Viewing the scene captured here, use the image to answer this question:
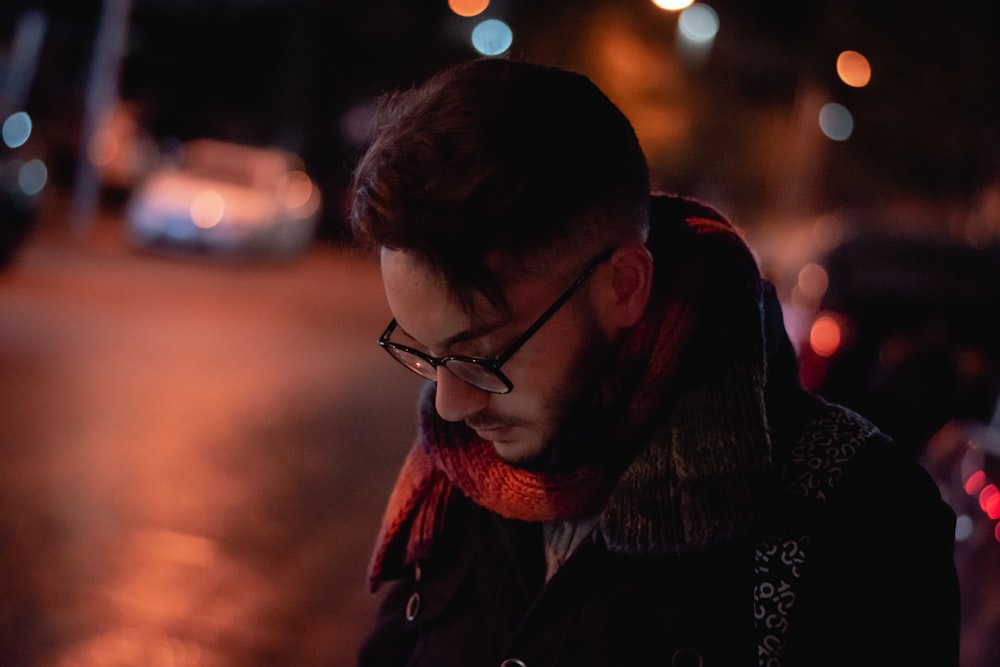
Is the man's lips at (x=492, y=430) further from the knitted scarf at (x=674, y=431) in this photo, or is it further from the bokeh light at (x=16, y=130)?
the bokeh light at (x=16, y=130)

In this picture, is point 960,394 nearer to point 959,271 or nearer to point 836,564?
point 959,271

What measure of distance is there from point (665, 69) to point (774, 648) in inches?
895

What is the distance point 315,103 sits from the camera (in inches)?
1407

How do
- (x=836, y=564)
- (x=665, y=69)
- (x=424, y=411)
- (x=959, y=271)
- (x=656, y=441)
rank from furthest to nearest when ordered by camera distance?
1. (x=665, y=69)
2. (x=959, y=271)
3. (x=424, y=411)
4. (x=656, y=441)
5. (x=836, y=564)

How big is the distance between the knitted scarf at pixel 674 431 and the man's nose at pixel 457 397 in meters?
0.12

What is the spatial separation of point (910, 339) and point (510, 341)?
6.90m

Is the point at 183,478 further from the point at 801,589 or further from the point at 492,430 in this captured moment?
the point at 801,589

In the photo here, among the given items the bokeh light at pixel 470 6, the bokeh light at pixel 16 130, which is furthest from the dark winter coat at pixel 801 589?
the bokeh light at pixel 470 6

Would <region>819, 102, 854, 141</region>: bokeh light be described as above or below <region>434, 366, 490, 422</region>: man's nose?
above

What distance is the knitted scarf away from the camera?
58.6 inches

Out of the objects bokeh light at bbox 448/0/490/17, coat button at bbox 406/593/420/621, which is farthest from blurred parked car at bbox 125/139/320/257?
coat button at bbox 406/593/420/621

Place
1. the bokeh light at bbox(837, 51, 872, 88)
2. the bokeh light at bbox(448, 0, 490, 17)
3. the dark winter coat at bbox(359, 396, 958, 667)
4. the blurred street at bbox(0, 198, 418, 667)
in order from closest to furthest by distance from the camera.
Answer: the dark winter coat at bbox(359, 396, 958, 667)
the blurred street at bbox(0, 198, 418, 667)
the bokeh light at bbox(837, 51, 872, 88)
the bokeh light at bbox(448, 0, 490, 17)

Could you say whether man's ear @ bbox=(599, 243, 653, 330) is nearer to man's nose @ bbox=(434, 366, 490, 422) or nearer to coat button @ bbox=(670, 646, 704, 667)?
man's nose @ bbox=(434, 366, 490, 422)

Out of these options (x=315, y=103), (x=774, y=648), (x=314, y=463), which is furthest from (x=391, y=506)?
(x=315, y=103)
